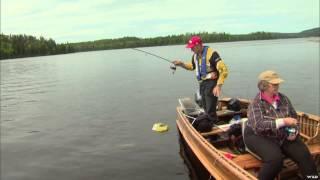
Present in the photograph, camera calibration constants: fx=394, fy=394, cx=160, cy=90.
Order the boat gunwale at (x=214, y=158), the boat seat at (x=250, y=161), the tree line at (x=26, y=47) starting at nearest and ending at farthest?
the boat gunwale at (x=214, y=158) → the boat seat at (x=250, y=161) → the tree line at (x=26, y=47)

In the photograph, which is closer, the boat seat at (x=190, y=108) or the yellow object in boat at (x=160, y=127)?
the boat seat at (x=190, y=108)

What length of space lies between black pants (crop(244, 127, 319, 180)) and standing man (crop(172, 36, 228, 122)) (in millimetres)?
3295

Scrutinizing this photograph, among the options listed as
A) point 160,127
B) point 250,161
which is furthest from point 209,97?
point 160,127

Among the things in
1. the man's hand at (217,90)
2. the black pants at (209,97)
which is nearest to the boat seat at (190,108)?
the black pants at (209,97)

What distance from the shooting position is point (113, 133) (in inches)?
584

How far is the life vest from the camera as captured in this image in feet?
32.1

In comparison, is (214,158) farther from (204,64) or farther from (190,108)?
(190,108)

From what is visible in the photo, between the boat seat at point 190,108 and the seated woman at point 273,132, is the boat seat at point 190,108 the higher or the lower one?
the lower one

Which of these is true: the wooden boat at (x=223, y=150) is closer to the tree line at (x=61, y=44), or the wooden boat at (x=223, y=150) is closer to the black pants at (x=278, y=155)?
the black pants at (x=278, y=155)

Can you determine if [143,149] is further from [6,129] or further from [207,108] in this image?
[6,129]

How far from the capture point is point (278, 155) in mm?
6164

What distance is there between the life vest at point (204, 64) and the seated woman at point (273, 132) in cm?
346

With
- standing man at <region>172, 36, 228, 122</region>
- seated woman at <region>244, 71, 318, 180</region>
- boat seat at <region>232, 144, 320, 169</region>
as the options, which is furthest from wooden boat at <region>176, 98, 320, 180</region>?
standing man at <region>172, 36, 228, 122</region>

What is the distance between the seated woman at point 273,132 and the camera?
616 cm
